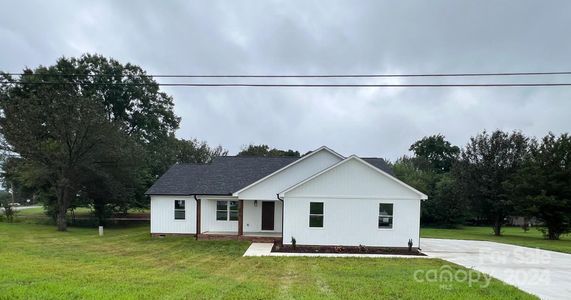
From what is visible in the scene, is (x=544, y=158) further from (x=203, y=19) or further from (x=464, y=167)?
(x=203, y=19)

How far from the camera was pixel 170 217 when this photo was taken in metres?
23.8

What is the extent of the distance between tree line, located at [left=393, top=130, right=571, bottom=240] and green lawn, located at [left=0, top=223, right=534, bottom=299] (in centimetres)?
1694

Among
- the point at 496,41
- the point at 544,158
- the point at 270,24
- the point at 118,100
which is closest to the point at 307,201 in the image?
the point at 270,24

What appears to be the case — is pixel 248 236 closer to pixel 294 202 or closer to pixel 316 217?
pixel 294 202

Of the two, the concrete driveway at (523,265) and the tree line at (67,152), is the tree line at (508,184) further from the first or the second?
the tree line at (67,152)

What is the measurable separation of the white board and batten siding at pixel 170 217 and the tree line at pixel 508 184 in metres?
21.4

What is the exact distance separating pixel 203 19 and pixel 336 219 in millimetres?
10440

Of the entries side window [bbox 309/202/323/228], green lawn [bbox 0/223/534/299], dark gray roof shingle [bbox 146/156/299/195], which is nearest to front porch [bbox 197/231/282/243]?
dark gray roof shingle [bbox 146/156/299/195]

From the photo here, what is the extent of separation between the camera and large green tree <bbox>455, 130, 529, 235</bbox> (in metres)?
31.6

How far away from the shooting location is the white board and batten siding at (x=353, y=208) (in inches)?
741

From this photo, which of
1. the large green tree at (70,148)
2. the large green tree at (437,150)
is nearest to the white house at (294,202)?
the large green tree at (70,148)

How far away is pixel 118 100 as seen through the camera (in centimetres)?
4434

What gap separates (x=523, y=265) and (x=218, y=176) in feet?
53.2

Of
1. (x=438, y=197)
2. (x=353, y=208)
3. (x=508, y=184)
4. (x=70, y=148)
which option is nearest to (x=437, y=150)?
(x=438, y=197)
